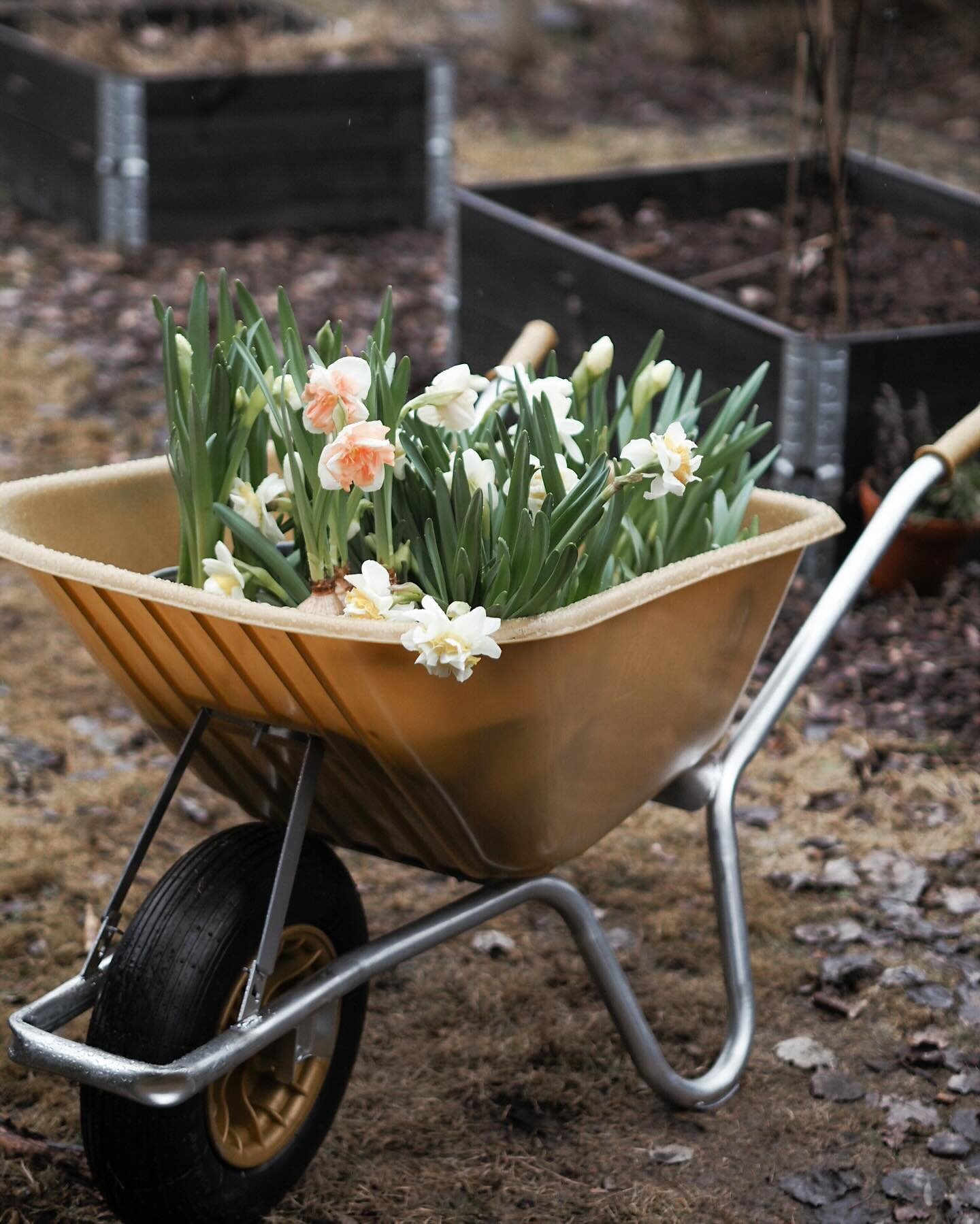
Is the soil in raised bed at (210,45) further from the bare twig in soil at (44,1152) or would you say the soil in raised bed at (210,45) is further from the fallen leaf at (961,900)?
the bare twig in soil at (44,1152)

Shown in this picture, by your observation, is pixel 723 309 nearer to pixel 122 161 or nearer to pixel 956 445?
pixel 956 445

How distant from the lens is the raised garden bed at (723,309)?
3.28 meters

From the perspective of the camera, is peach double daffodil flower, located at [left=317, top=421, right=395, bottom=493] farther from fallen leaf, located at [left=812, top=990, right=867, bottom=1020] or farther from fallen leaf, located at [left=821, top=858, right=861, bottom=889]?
fallen leaf, located at [left=821, top=858, right=861, bottom=889]

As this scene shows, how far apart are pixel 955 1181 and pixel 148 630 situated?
3.91 ft

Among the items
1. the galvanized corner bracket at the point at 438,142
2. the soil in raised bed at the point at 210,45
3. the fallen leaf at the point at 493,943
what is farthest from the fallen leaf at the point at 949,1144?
the soil in raised bed at the point at 210,45

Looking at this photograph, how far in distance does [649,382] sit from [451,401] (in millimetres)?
399

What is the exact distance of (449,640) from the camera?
4.44 feet

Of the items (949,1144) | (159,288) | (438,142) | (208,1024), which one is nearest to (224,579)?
(208,1024)

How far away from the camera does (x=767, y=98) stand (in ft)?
26.4

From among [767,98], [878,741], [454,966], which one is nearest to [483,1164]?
[454,966]

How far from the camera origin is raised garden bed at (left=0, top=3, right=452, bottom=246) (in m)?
5.44

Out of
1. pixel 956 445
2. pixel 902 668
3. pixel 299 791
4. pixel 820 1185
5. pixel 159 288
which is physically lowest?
pixel 820 1185

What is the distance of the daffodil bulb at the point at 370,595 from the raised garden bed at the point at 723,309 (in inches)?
76.0

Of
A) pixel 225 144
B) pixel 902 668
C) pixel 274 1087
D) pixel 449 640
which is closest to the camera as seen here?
pixel 449 640
